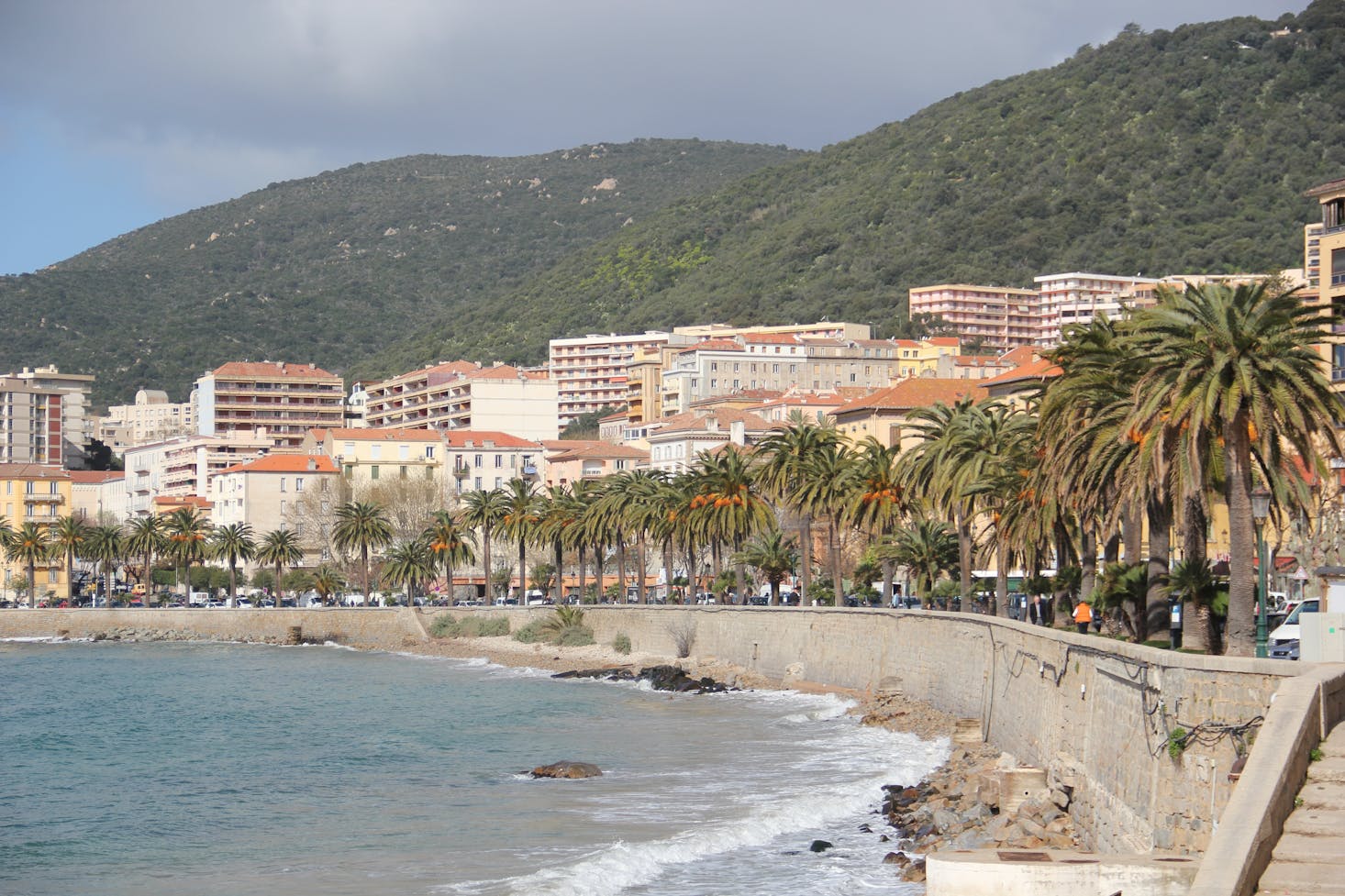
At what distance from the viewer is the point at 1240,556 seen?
101 feet

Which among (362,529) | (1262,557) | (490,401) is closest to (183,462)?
(490,401)

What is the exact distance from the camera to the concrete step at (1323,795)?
671 inches

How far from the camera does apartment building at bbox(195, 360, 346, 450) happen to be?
18812 cm

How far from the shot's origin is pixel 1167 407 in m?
31.4

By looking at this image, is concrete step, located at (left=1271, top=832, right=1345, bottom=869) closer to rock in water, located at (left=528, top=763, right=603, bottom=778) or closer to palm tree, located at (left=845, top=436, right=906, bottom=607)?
rock in water, located at (left=528, top=763, right=603, bottom=778)

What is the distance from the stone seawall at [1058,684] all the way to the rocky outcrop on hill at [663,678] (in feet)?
7.37

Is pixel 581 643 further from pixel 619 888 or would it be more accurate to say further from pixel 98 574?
pixel 98 574

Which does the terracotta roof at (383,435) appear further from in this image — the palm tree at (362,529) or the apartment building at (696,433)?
the palm tree at (362,529)

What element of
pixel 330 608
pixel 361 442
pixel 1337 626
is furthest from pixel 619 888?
pixel 361 442

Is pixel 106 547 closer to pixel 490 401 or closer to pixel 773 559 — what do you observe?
pixel 490 401

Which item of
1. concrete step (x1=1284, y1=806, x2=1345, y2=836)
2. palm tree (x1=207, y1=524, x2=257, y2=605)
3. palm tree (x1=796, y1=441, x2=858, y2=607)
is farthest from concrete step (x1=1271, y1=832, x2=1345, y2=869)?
palm tree (x1=207, y1=524, x2=257, y2=605)

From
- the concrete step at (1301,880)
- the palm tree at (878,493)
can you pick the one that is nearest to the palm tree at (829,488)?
the palm tree at (878,493)

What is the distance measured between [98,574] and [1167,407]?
139 m

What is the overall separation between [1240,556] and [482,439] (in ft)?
402
